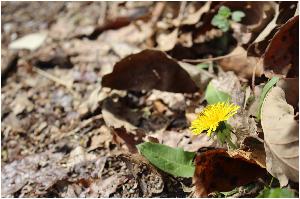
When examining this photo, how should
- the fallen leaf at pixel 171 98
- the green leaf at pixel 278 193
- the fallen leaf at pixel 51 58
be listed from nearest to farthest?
the green leaf at pixel 278 193
the fallen leaf at pixel 171 98
the fallen leaf at pixel 51 58

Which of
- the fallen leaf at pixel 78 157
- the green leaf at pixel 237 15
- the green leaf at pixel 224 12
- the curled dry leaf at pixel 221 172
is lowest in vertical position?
the fallen leaf at pixel 78 157

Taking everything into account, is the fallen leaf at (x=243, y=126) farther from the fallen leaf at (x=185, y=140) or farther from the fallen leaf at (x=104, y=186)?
the fallen leaf at (x=104, y=186)

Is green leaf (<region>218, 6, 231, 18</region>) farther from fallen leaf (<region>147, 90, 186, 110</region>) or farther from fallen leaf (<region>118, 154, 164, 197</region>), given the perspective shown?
fallen leaf (<region>118, 154, 164, 197</region>)

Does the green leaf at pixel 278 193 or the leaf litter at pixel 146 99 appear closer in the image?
the green leaf at pixel 278 193

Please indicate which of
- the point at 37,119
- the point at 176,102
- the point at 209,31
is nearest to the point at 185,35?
the point at 209,31

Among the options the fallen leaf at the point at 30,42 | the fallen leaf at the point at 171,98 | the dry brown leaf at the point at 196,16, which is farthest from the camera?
the fallen leaf at the point at 30,42

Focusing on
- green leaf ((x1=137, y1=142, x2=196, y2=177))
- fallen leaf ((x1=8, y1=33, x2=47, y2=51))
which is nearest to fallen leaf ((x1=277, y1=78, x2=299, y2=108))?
green leaf ((x1=137, y1=142, x2=196, y2=177))

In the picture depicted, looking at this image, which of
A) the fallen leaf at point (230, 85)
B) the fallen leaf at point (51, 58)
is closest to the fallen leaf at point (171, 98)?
the fallen leaf at point (230, 85)
